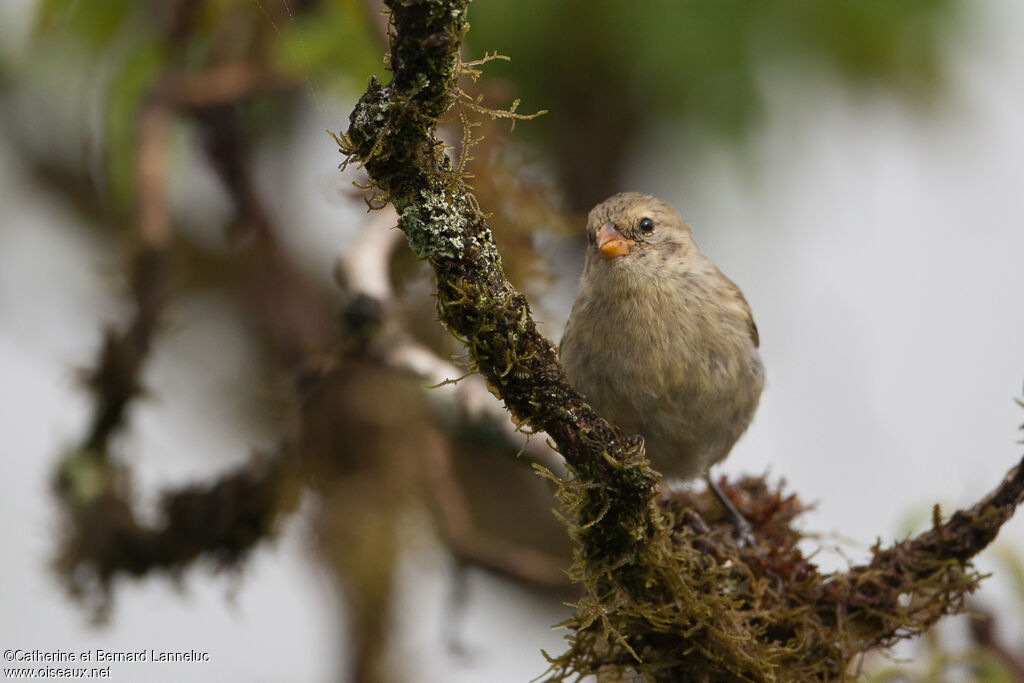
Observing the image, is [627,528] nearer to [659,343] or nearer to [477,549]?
[659,343]

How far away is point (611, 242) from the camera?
4.22 metres

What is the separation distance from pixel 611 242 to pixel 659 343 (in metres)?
0.47

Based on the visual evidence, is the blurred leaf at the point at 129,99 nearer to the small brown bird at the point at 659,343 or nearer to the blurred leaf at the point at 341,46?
the blurred leaf at the point at 341,46

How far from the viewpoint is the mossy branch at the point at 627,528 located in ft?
7.24

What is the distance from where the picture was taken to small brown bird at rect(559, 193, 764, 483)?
4027 mm

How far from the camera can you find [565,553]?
6824mm

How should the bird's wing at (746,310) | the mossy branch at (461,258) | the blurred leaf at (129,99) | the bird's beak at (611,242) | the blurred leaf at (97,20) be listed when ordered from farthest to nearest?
the blurred leaf at (97,20) < the blurred leaf at (129,99) < the bird's wing at (746,310) < the bird's beak at (611,242) < the mossy branch at (461,258)

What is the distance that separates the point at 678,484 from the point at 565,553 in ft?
7.94

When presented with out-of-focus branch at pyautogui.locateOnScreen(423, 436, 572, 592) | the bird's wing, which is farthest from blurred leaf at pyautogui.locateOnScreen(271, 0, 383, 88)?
out-of-focus branch at pyautogui.locateOnScreen(423, 436, 572, 592)

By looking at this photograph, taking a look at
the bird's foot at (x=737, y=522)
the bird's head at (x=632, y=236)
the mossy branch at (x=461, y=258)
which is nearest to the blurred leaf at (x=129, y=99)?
the bird's head at (x=632, y=236)

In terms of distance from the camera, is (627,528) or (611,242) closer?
(627,528)

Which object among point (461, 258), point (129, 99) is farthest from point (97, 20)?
point (461, 258)

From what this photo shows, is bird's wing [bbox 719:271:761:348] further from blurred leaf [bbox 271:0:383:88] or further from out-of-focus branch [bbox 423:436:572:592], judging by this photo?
blurred leaf [bbox 271:0:383:88]

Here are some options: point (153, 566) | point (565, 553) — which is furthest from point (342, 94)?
point (565, 553)
